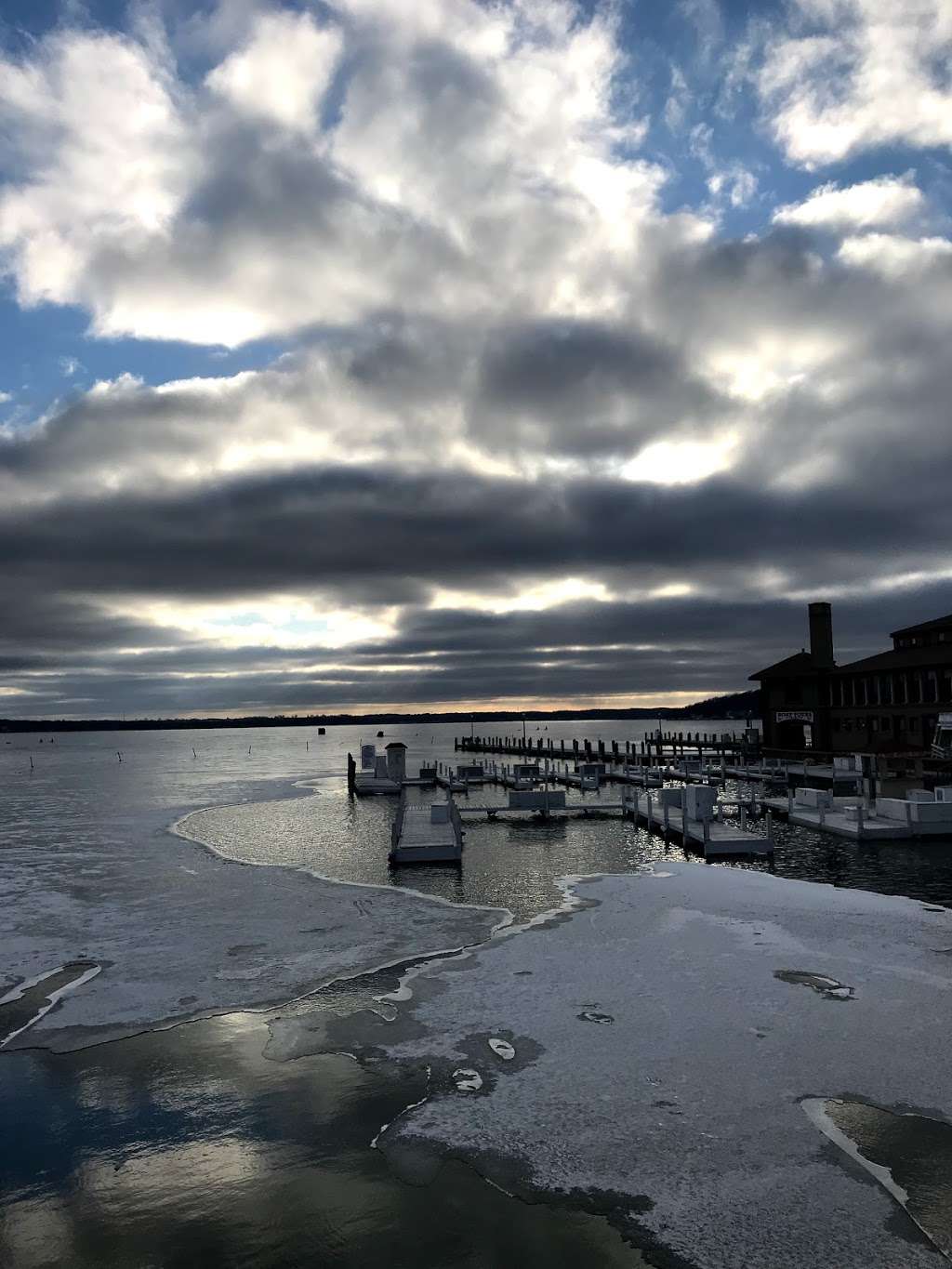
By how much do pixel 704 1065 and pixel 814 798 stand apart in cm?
3185

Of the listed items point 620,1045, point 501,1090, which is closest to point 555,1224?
point 501,1090

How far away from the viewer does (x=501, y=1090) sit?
10.3 m

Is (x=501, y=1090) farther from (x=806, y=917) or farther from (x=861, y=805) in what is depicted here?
(x=861, y=805)

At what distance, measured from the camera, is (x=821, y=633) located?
70500mm

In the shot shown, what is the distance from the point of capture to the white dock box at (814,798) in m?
37.3

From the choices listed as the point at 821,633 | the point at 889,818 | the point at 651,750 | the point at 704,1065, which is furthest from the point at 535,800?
the point at 651,750

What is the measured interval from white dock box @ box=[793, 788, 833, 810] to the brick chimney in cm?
2847

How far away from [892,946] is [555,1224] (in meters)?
11.5

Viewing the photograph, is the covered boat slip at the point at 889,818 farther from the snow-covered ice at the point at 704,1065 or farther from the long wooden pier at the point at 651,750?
the long wooden pier at the point at 651,750

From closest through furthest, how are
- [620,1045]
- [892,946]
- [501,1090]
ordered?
[501,1090] < [620,1045] < [892,946]

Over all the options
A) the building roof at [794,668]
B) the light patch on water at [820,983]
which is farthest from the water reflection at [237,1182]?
the building roof at [794,668]

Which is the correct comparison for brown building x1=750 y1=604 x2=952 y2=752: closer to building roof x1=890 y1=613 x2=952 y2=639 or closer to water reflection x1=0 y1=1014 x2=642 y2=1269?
building roof x1=890 y1=613 x2=952 y2=639

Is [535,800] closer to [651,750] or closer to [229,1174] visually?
[229,1174]

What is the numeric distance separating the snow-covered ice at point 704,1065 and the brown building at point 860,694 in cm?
4195
